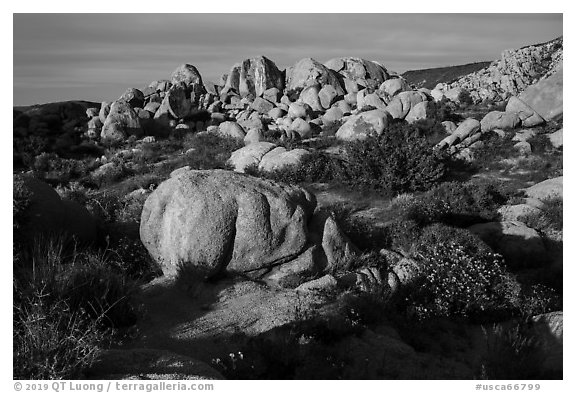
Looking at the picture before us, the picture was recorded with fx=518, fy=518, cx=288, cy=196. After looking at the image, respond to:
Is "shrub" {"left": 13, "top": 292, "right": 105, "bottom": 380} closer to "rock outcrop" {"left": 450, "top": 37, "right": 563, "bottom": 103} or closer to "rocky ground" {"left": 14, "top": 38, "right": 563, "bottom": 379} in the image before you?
"rocky ground" {"left": 14, "top": 38, "right": 563, "bottom": 379}

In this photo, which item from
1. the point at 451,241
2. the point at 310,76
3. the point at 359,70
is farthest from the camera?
the point at 359,70

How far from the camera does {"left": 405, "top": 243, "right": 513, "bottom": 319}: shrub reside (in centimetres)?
974

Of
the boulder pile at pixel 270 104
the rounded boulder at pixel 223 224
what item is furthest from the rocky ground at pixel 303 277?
the boulder pile at pixel 270 104

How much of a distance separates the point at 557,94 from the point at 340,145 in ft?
50.6

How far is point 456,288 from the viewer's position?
10102mm

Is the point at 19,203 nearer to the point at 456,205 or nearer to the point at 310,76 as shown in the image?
the point at 456,205

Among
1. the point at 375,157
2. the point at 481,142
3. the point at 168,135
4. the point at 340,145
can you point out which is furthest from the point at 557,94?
the point at 168,135

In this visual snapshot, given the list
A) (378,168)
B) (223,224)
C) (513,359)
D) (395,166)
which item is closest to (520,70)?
(378,168)

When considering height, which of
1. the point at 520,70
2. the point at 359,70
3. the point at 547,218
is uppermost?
the point at 359,70

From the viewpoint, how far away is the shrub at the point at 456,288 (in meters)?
9.74

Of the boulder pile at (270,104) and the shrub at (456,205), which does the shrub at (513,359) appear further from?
the boulder pile at (270,104)

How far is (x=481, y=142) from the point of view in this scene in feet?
91.9

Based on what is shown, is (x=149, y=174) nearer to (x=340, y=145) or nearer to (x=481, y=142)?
(x=340, y=145)
